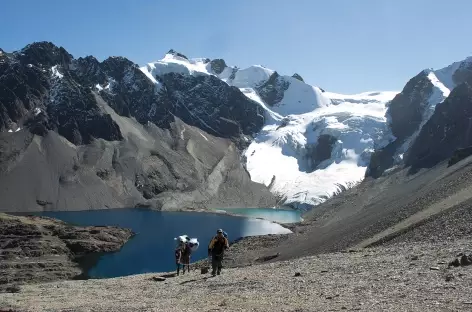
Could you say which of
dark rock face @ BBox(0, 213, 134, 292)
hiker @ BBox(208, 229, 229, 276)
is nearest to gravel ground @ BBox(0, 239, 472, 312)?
hiker @ BBox(208, 229, 229, 276)

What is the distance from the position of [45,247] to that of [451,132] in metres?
149

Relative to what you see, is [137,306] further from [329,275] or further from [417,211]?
[417,211]

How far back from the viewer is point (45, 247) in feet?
284

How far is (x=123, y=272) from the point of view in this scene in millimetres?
78562

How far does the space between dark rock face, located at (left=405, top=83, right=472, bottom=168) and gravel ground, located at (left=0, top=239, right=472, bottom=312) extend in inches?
5845

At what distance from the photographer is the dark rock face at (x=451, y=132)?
171 m

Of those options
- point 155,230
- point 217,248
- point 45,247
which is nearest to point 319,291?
point 217,248

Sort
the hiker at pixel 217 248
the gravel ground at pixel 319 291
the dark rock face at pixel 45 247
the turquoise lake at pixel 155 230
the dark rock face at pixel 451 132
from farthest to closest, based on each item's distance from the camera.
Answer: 1. the dark rock face at pixel 451 132
2. the turquoise lake at pixel 155 230
3. the dark rock face at pixel 45 247
4. the hiker at pixel 217 248
5. the gravel ground at pixel 319 291

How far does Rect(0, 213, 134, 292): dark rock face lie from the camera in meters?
67.7

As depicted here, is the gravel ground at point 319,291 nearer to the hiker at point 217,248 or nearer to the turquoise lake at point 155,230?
the hiker at point 217,248

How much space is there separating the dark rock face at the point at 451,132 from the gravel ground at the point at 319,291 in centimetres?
14847

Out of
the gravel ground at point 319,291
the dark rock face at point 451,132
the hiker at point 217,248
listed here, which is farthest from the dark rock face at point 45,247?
the dark rock face at point 451,132

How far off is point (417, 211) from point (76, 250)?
212ft

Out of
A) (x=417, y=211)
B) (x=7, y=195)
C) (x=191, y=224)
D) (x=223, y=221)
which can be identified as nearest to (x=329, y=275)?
Result: (x=417, y=211)
